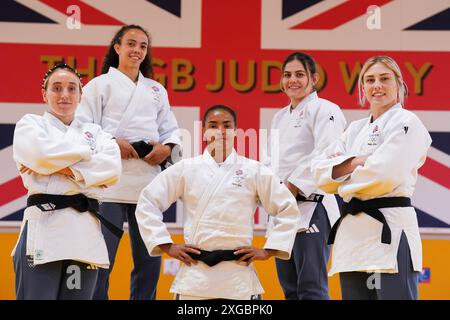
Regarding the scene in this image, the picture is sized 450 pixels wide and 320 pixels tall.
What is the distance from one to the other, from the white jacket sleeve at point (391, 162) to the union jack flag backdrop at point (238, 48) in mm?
2330

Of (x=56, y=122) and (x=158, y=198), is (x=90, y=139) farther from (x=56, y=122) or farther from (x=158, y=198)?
(x=158, y=198)

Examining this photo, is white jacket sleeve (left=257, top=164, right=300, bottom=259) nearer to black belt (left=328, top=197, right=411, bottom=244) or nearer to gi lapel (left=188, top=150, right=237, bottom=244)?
gi lapel (left=188, top=150, right=237, bottom=244)

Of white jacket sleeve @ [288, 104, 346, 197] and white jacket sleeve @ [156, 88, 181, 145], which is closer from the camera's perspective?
white jacket sleeve @ [288, 104, 346, 197]

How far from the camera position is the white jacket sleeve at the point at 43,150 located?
133 inches

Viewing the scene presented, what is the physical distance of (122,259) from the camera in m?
5.61

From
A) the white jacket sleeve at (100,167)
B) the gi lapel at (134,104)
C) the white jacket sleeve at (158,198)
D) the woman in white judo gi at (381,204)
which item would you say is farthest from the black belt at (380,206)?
the gi lapel at (134,104)

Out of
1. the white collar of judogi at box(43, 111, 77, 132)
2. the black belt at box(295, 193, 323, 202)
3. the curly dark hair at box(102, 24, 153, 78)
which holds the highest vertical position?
the curly dark hair at box(102, 24, 153, 78)

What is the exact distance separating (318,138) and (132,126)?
105 centimetres

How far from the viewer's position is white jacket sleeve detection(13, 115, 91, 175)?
3377mm

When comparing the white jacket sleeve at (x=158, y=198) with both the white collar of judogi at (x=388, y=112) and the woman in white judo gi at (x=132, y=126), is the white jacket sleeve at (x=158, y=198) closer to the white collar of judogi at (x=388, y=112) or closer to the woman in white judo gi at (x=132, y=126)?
the woman in white judo gi at (x=132, y=126)

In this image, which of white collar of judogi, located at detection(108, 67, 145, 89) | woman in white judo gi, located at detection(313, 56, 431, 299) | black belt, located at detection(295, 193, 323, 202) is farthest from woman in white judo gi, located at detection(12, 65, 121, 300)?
black belt, located at detection(295, 193, 323, 202)

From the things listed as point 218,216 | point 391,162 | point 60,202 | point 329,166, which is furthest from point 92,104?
point 391,162
